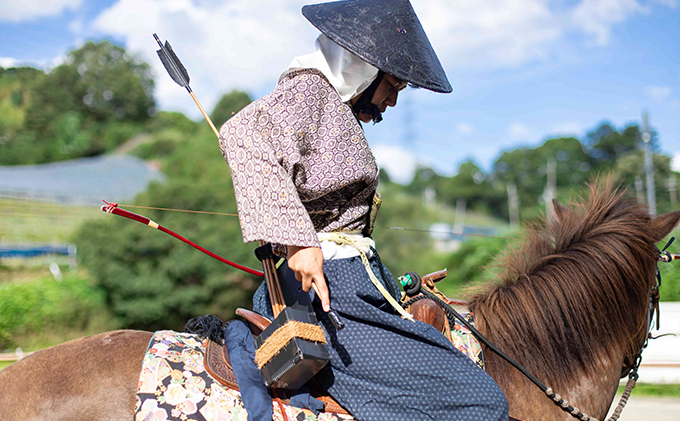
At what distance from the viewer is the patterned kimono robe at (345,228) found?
5.23 feet

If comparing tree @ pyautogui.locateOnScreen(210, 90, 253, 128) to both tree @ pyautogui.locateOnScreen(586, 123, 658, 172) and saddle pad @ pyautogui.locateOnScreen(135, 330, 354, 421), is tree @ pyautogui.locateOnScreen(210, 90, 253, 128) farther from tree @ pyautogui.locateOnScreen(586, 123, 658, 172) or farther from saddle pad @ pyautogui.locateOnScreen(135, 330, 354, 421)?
saddle pad @ pyautogui.locateOnScreen(135, 330, 354, 421)

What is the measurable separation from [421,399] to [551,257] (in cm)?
112

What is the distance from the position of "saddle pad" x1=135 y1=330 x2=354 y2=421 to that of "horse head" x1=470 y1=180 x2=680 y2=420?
38.3 inches

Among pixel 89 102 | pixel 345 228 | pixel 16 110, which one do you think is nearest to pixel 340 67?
pixel 345 228

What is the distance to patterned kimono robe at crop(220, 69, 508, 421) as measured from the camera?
1594 mm

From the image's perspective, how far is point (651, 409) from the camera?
5.40m

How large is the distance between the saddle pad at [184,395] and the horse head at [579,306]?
0.97m

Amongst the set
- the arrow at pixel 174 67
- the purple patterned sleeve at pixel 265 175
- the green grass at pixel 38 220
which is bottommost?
the green grass at pixel 38 220

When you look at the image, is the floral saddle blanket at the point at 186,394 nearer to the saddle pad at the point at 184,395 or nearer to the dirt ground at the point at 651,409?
the saddle pad at the point at 184,395

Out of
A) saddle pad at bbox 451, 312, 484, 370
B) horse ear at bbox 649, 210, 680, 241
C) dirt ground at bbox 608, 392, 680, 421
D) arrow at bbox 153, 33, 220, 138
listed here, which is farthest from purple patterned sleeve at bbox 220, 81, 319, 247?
dirt ground at bbox 608, 392, 680, 421

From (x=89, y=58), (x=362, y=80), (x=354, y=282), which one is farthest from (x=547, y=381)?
(x=89, y=58)

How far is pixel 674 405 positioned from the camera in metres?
5.60

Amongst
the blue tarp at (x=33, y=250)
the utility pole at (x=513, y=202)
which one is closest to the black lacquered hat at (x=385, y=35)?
the blue tarp at (x=33, y=250)

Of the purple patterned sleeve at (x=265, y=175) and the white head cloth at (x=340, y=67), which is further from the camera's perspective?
the white head cloth at (x=340, y=67)
